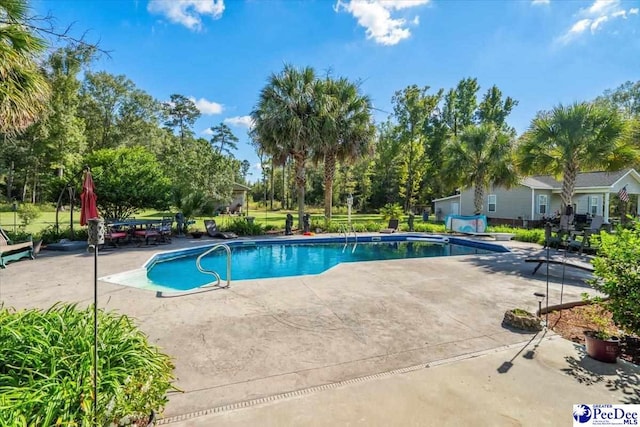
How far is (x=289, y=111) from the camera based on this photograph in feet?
52.6

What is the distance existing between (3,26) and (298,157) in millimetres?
12848

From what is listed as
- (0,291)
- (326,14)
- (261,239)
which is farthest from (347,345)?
(326,14)

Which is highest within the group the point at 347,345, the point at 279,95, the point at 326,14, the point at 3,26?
the point at 326,14

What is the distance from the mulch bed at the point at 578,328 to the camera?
3.90m

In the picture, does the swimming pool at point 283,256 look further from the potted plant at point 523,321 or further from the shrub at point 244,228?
the potted plant at point 523,321

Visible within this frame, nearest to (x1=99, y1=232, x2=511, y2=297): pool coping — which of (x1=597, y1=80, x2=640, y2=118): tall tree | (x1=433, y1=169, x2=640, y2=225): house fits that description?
(x1=433, y1=169, x2=640, y2=225): house

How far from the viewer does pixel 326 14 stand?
36.6 ft

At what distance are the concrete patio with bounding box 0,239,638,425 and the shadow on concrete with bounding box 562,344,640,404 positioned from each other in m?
0.10

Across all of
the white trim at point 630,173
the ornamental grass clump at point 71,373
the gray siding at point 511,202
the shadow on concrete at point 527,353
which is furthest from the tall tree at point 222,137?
the shadow on concrete at point 527,353

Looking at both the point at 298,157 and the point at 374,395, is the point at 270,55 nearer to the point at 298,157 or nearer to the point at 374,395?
the point at 298,157

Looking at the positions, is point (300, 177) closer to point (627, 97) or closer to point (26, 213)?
point (26, 213)

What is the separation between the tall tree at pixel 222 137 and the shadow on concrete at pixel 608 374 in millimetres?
45370

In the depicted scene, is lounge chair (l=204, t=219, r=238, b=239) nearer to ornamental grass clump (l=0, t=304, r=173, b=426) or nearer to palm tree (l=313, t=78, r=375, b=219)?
palm tree (l=313, t=78, r=375, b=219)

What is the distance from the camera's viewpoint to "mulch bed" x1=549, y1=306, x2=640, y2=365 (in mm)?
3897
